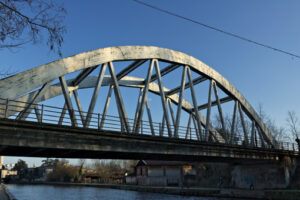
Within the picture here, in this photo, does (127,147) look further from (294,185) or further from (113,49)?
(294,185)

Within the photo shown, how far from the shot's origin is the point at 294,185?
29.9m

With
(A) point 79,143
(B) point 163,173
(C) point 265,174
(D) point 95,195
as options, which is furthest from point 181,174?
(A) point 79,143

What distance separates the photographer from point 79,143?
1555 centimetres

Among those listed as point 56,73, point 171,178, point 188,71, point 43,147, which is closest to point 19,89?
point 56,73

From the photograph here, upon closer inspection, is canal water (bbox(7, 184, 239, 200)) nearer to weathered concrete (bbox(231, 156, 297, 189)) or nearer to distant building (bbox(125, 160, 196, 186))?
weathered concrete (bbox(231, 156, 297, 189))

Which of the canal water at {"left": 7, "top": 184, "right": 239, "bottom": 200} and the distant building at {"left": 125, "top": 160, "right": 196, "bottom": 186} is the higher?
the distant building at {"left": 125, "top": 160, "right": 196, "bottom": 186}

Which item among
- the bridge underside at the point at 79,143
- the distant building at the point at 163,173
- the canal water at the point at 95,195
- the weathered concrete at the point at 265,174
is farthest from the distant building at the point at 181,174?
the bridge underside at the point at 79,143

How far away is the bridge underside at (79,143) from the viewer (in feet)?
44.0

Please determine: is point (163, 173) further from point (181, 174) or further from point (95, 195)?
point (95, 195)

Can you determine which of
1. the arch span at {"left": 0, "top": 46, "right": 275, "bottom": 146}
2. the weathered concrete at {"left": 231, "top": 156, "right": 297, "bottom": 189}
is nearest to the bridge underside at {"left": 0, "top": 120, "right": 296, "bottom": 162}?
the arch span at {"left": 0, "top": 46, "right": 275, "bottom": 146}

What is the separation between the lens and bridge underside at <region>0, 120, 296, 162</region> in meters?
13.4

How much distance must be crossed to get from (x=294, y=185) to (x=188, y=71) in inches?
673

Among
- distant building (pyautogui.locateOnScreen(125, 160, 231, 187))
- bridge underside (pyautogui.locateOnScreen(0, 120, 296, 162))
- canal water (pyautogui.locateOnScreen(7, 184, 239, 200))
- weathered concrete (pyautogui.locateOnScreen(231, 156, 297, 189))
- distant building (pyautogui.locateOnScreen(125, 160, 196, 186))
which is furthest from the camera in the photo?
→ distant building (pyautogui.locateOnScreen(125, 160, 196, 186))

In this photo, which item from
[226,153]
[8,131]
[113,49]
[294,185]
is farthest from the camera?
[294,185]
